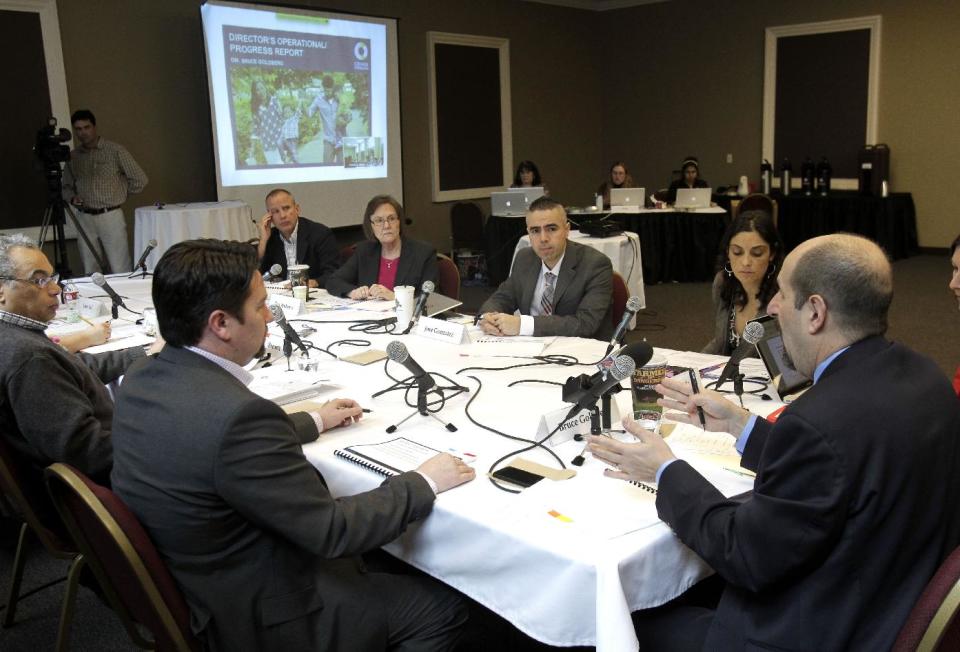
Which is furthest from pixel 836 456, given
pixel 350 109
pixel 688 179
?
pixel 688 179

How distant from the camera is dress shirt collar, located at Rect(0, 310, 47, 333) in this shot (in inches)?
93.7

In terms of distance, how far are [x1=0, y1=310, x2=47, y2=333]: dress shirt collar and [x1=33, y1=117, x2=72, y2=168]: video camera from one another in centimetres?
407

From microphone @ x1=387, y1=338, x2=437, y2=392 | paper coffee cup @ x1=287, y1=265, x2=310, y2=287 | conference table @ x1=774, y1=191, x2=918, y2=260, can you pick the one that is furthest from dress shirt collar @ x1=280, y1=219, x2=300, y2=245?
conference table @ x1=774, y1=191, x2=918, y2=260

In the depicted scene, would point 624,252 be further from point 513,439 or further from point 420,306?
point 513,439

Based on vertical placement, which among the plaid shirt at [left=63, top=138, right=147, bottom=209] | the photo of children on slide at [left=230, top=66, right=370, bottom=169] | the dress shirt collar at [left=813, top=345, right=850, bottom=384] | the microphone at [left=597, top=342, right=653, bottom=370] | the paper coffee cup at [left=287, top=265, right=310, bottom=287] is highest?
the photo of children on slide at [left=230, top=66, right=370, bottom=169]

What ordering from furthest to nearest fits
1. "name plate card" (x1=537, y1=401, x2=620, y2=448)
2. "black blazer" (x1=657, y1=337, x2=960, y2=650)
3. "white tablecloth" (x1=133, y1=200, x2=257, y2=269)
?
"white tablecloth" (x1=133, y1=200, x2=257, y2=269), "name plate card" (x1=537, y1=401, x2=620, y2=448), "black blazer" (x1=657, y1=337, x2=960, y2=650)

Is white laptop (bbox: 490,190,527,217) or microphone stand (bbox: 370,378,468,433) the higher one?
white laptop (bbox: 490,190,527,217)

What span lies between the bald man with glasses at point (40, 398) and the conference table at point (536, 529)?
0.66 metres

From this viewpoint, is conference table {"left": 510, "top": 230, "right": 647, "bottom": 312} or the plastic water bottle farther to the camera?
conference table {"left": 510, "top": 230, "right": 647, "bottom": 312}

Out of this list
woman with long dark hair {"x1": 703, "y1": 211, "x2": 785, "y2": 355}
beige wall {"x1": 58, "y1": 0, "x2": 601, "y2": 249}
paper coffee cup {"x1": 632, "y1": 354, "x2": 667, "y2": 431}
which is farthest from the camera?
beige wall {"x1": 58, "y1": 0, "x2": 601, "y2": 249}

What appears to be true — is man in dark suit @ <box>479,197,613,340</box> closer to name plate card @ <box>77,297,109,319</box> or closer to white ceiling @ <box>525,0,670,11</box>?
name plate card @ <box>77,297,109,319</box>

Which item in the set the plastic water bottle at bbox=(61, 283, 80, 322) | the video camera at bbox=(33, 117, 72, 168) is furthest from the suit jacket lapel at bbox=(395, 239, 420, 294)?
the video camera at bbox=(33, 117, 72, 168)

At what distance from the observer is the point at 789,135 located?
33.6ft

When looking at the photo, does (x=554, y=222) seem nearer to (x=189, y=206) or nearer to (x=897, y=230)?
(x=189, y=206)
